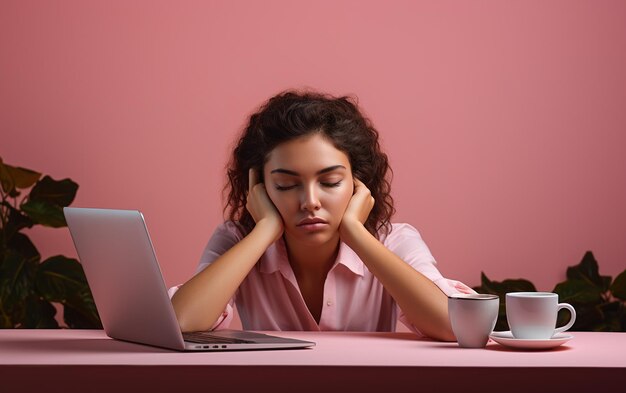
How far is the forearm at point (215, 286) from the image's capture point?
1863 millimetres

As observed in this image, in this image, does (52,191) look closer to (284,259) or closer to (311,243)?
(284,259)

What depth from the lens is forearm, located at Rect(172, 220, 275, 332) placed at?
186 centimetres

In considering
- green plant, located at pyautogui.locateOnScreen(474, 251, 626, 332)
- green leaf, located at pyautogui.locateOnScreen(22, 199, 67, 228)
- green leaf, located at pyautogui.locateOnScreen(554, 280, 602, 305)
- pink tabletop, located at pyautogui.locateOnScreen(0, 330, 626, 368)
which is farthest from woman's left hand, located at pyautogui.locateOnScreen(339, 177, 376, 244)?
green leaf, located at pyautogui.locateOnScreen(22, 199, 67, 228)

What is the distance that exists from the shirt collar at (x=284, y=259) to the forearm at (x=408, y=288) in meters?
0.16

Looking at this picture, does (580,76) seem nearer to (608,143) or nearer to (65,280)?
(608,143)

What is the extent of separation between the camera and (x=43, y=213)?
3.29 m

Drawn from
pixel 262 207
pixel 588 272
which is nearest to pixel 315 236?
pixel 262 207

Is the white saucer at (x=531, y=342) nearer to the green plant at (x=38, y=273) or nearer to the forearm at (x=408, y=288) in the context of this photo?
the forearm at (x=408, y=288)

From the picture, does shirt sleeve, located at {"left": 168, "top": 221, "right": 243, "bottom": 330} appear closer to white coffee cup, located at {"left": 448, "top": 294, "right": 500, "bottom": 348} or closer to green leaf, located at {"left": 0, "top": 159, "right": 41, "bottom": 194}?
white coffee cup, located at {"left": 448, "top": 294, "right": 500, "bottom": 348}

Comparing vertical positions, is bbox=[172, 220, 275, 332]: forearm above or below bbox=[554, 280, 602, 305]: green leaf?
above

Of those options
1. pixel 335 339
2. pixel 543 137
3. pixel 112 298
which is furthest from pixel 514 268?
pixel 112 298

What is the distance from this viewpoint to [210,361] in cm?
137

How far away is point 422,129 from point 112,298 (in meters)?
2.16

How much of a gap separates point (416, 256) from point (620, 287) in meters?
1.41
